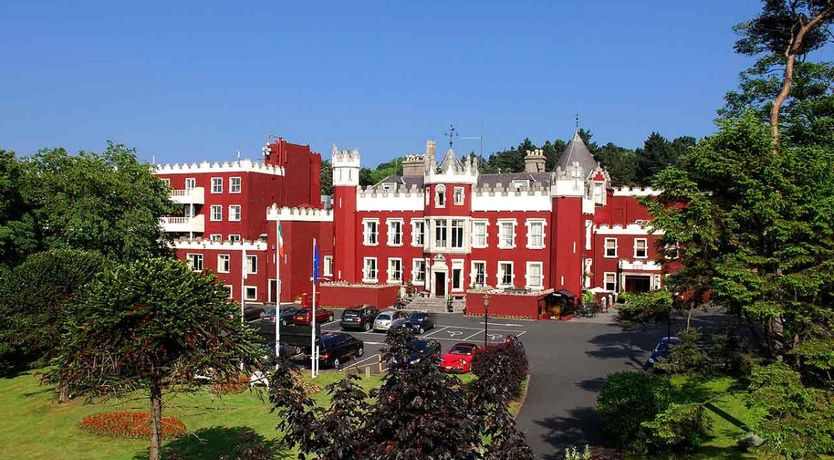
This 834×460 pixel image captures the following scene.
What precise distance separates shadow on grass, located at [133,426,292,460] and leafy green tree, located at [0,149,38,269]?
18.8m

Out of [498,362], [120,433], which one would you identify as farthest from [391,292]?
[498,362]

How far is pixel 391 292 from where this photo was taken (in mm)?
50625

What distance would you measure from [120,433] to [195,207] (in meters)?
40.7

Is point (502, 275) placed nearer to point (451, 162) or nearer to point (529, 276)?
point (529, 276)

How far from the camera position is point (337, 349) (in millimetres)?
30969

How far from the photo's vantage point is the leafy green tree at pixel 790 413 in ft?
41.7

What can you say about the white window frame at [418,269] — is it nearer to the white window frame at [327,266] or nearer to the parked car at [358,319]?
the white window frame at [327,266]

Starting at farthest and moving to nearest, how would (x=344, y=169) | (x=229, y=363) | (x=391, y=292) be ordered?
(x=344, y=169) → (x=391, y=292) → (x=229, y=363)

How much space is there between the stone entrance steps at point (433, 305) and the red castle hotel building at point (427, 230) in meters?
0.37

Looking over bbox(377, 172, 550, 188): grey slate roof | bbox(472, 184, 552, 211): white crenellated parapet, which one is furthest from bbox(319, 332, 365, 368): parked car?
bbox(377, 172, 550, 188): grey slate roof

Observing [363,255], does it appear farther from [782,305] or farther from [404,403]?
[404,403]

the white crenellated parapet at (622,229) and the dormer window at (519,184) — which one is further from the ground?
the dormer window at (519,184)

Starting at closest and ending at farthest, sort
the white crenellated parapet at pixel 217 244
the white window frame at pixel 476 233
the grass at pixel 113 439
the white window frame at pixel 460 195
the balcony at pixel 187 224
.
Answer: the grass at pixel 113 439
the white window frame at pixel 460 195
the white window frame at pixel 476 233
the white crenellated parapet at pixel 217 244
the balcony at pixel 187 224

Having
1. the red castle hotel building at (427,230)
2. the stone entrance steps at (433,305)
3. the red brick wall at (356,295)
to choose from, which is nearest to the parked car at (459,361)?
the red castle hotel building at (427,230)
